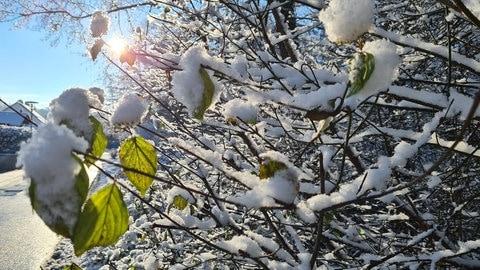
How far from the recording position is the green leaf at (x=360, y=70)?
0.62 meters

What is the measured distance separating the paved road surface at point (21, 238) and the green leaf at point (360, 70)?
19.1 ft

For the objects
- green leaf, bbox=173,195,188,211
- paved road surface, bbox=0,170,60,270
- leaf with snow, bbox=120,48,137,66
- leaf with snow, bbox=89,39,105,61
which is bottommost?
paved road surface, bbox=0,170,60,270

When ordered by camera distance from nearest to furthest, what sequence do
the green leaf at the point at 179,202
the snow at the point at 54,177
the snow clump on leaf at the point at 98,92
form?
the snow at the point at 54,177 < the snow clump on leaf at the point at 98,92 < the green leaf at the point at 179,202

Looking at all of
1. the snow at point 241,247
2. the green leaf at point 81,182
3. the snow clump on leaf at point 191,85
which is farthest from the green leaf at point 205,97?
the snow at point 241,247

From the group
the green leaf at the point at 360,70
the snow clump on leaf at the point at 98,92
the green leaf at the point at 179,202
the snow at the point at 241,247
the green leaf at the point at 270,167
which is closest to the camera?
the green leaf at the point at 360,70

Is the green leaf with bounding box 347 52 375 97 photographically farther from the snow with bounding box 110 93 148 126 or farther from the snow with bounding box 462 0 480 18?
the snow with bounding box 462 0 480 18

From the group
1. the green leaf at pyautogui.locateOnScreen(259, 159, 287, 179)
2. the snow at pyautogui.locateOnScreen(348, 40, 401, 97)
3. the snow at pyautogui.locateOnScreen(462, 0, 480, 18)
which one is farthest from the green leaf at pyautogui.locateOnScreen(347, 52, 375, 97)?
the snow at pyautogui.locateOnScreen(462, 0, 480, 18)

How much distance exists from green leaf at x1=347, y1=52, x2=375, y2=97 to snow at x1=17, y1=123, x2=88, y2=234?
1.40ft

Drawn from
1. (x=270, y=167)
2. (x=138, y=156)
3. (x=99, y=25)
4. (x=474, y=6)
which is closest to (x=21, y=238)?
(x=99, y=25)

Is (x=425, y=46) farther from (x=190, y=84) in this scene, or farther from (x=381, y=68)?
(x=190, y=84)

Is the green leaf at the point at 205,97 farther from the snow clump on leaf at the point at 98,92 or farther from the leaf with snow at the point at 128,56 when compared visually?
the leaf with snow at the point at 128,56

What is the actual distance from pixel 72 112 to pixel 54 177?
200 mm

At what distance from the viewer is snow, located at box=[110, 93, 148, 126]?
79 cm

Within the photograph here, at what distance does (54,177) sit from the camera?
20.0 inches
